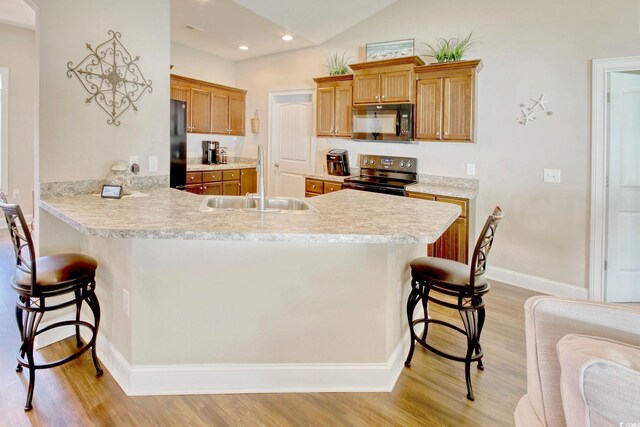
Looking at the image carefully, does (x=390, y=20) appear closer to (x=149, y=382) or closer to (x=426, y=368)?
(x=426, y=368)

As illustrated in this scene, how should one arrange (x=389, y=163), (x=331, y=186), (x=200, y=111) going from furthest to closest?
(x=200, y=111) → (x=331, y=186) → (x=389, y=163)

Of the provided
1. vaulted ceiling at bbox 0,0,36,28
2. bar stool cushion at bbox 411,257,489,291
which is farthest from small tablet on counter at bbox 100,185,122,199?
vaulted ceiling at bbox 0,0,36,28

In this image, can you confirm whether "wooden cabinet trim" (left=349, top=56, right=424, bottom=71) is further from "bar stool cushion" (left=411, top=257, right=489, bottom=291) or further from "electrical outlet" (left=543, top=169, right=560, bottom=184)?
"bar stool cushion" (left=411, top=257, right=489, bottom=291)

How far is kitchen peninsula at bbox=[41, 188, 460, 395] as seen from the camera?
2055 mm

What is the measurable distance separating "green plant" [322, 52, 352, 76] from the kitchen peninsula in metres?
3.67

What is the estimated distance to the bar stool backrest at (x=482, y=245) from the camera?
2.09 metres

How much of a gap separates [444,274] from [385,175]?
2.94 metres

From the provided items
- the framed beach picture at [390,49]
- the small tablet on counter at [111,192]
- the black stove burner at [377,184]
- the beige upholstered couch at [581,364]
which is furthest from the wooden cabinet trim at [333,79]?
the beige upholstered couch at [581,364]

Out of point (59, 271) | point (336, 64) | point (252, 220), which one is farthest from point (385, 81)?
point (59, 271)

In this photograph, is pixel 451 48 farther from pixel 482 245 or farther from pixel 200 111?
pixel 200 111

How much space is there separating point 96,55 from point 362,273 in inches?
96.5

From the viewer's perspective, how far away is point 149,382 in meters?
2.09

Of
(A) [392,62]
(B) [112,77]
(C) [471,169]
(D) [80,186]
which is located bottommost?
(D) [80,186]

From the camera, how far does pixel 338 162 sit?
5.46m
